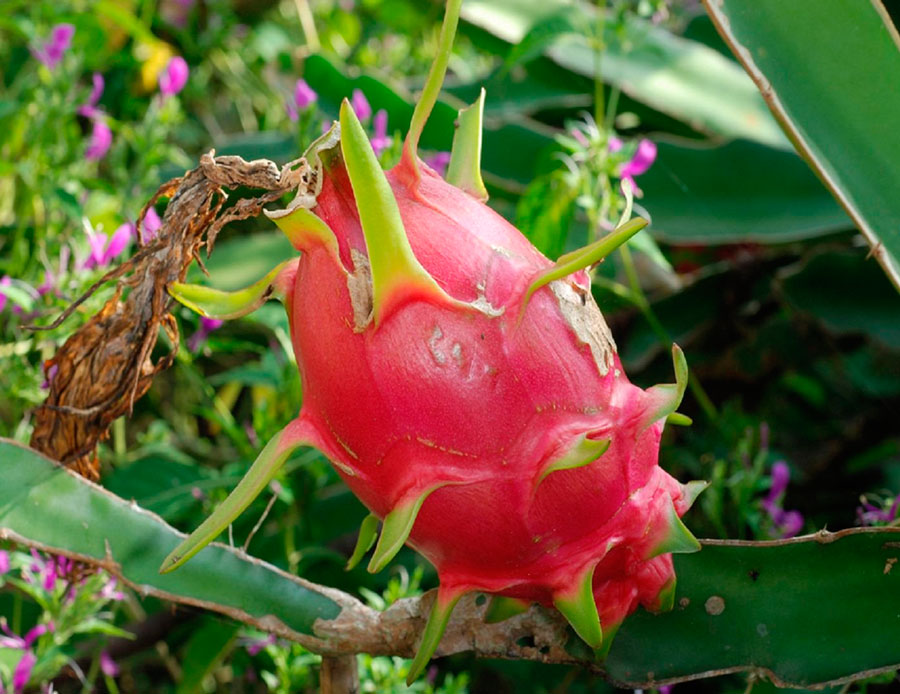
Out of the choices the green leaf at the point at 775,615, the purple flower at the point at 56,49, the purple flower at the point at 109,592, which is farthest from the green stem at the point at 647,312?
the purple flower at the point at 56,49

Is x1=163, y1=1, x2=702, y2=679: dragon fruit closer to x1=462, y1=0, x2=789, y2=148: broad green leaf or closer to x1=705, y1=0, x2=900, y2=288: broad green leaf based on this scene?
x1=705, y1=0, x2=900, y2=288: broad green leaf

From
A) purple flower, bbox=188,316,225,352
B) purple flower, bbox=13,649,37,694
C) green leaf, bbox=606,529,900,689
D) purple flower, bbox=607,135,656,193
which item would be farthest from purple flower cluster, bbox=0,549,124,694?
purple flower, bbox=607,135,656,193

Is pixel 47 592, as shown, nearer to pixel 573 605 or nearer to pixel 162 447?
pixel 162 447

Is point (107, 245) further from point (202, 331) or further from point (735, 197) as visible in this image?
point (735, 197)

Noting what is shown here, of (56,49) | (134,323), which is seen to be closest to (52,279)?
(134,323)

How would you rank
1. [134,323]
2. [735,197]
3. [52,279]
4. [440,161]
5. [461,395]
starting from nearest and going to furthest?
1. [461,395]
2. [134,323]
3. [52,279]
4. [440,161]
5. [735,197]

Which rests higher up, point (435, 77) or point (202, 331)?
point (435, 77)

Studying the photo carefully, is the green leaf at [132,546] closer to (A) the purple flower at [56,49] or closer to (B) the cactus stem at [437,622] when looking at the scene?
(B) the cactus stem at [437,622]
